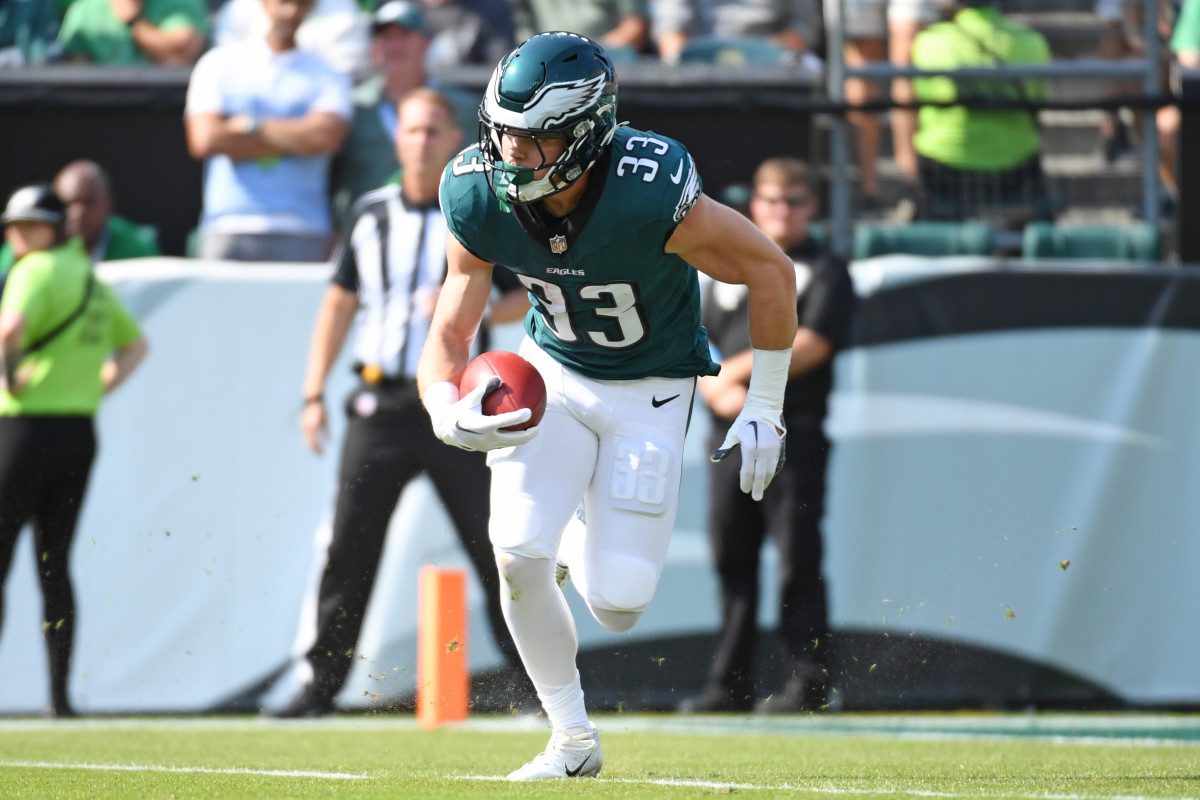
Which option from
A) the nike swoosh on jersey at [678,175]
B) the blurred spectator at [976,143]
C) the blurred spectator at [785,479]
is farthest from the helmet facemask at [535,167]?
the blurred spectator at [976,143]

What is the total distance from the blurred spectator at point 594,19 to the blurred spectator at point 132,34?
5.46ft

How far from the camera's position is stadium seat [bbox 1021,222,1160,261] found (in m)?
6.88

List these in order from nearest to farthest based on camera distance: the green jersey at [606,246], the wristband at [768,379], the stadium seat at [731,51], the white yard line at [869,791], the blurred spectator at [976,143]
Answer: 1. the white yard line at [869,791]
2. the green jersey at [606,246]
3. the wristband at [768,379]
4. the blurred spectator at [976,143]
5. the stadium seat at [731,51]

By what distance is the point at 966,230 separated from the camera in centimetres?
698

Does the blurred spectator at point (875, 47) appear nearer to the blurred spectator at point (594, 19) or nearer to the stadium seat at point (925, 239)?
the stadium seat at point (925, 239)

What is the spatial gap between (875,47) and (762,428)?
3.67 m

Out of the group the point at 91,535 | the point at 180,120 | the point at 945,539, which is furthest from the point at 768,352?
the point at 180,120

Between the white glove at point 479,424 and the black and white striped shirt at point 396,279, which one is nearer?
the white glove at point 479,424

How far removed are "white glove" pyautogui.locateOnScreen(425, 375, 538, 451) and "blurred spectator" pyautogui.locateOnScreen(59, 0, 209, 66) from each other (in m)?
4.67

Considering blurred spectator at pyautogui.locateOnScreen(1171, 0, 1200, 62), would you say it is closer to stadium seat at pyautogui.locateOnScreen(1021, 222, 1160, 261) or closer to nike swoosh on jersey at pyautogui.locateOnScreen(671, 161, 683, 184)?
stadium seat at pyautogui.locateOnScreen(1021, 222, 1160, 261)

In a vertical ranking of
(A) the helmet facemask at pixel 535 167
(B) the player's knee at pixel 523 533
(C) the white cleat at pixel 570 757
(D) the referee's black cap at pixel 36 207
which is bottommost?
(C) the white cleat at pixel 570 757

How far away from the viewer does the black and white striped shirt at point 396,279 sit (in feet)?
21.0

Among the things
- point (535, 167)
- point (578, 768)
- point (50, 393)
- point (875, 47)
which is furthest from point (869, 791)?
point (875, 47)

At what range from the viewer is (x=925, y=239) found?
22.9 ft
